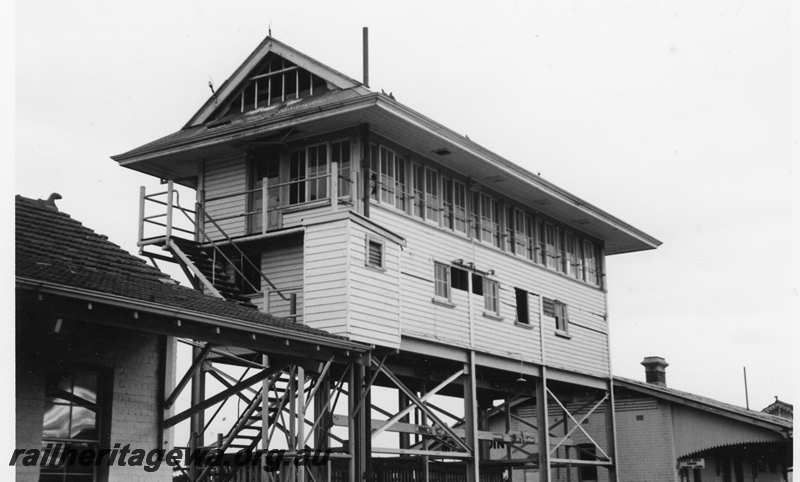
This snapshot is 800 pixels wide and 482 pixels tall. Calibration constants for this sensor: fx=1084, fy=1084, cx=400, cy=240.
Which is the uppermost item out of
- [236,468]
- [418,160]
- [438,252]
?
[418,160]

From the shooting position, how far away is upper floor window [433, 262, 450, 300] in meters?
24.7

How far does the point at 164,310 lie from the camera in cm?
1335

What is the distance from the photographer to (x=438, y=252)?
81.6ft

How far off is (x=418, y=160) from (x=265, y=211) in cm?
413

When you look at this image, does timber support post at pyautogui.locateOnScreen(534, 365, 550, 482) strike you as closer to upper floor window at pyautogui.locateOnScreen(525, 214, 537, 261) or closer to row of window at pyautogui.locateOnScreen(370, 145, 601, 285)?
upper floor window at pyautogui.locateOnScreen(525, 214, 537, 261)

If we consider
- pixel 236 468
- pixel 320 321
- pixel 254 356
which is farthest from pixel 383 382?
pixel 236 468

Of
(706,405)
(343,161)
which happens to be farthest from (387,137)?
(706,405)

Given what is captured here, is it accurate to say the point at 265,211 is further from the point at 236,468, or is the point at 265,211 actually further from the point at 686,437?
the point at 686,437

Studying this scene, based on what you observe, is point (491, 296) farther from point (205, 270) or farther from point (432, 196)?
point (205, 270)

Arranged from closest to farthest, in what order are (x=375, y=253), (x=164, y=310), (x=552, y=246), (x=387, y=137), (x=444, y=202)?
(x=164, y=310), (x=375, y=253), (x=387, y=137), (x=444, y=202), (x=552, y=246)

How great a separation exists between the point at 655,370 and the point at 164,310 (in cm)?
2848

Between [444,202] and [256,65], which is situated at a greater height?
[256,65]

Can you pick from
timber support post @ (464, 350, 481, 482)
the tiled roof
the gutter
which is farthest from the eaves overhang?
the gutter

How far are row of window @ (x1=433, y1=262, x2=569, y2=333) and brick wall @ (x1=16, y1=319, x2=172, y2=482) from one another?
33.9 feet
